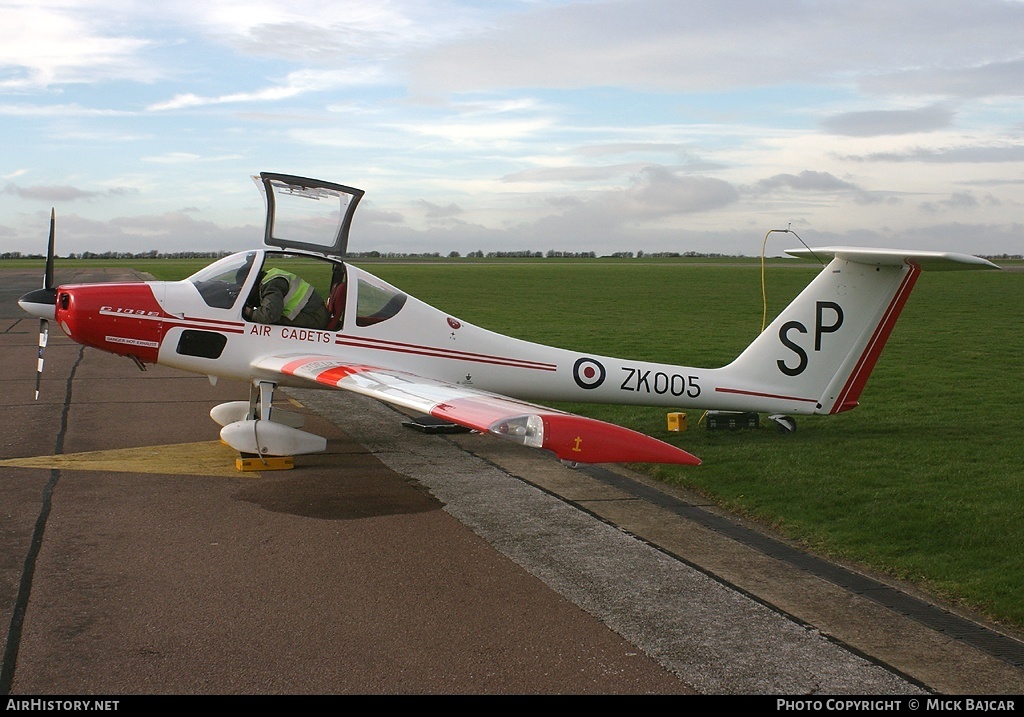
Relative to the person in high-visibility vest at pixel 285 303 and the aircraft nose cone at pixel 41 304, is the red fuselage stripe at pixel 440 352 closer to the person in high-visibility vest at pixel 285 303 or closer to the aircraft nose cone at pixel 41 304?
the person in high-visibility vest at pixel 285 303

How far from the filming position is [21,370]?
1673cm

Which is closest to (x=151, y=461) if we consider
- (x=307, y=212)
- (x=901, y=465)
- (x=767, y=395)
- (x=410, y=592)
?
(x=307, y=212)

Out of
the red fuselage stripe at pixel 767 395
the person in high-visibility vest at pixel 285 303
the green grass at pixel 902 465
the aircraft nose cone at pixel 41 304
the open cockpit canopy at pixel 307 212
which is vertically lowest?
the green grass at pixel 902 465

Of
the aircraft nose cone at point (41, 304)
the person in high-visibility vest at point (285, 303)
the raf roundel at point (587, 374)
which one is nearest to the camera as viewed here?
the aircraft nose cone at point (41, 304)

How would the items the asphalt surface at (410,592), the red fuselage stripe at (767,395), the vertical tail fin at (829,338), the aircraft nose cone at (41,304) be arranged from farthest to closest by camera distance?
the red fuselage stripe at (767,395), the vertical tail fin at (829,338), the aircraft nose cone at (41,304), the asphalt surface at (410,592)

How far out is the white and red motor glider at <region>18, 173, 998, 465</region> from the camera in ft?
32.5

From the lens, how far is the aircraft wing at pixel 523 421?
601cm

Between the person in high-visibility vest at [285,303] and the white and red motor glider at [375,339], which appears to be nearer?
the white and red motor glider at [375,339]

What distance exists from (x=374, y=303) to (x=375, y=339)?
431mm

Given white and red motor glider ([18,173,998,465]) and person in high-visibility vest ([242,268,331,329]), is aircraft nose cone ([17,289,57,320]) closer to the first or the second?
white and red motor glider ([18,173,998,465])

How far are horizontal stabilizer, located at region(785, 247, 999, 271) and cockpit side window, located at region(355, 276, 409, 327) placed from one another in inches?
181

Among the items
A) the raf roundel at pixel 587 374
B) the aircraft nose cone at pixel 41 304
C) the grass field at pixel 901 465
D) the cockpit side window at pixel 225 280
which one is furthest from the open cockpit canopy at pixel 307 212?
the grass field at pixel 901 465

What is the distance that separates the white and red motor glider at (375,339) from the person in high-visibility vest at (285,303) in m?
0.08

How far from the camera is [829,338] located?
10.7 m
